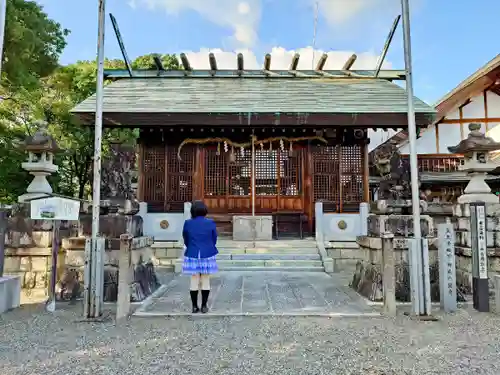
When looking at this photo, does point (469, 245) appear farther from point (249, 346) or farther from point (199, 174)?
point (199, 174)

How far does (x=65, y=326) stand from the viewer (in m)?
4.81

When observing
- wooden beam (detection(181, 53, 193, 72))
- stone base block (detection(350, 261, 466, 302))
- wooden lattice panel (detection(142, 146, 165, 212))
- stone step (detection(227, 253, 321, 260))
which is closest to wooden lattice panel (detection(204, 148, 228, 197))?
wooden lattice panel (detection(142, 146, 165, 212))

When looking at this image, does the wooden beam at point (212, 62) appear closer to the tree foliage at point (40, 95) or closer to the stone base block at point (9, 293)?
the tree foliage at point (40, 95)

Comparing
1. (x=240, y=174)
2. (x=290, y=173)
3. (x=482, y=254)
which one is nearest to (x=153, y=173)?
(x=240, y=174)

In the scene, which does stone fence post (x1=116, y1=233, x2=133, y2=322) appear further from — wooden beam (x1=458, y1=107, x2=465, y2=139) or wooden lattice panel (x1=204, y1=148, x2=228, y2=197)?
wooden beam (x1=458, y1=107, x2=465, y2=139)

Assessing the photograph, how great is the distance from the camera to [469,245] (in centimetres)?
695

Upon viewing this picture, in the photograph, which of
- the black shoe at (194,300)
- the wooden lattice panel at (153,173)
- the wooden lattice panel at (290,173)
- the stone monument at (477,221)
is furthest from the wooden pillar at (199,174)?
the stone monument at (477,221)

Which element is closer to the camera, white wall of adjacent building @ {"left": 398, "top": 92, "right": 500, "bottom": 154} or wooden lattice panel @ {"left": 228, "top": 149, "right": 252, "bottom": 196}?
wooden lattice panel @ {"left": 228, "top": 149, "right": 252, "bottom": 196}

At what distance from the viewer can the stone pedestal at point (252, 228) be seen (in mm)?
11695

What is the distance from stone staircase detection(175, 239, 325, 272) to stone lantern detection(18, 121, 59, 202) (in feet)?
12.6

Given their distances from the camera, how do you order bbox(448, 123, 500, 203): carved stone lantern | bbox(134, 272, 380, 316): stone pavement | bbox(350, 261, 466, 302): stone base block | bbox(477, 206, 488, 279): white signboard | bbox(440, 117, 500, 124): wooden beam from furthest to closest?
bbox(440, 117, 500, 124): wooden beam < bbox(448, 123, 500, 203): carved stone lantern < bbox(350, 261, 466, 302): stone base block < bbox(477, 206, 488, 279): white signboard < bbox(134, 272, 380, 316): stone pavement

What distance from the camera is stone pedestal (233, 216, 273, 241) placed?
460 inches

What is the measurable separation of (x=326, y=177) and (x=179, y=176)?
18.2ft

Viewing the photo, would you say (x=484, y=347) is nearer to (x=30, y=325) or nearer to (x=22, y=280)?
(x=30, y=325)
